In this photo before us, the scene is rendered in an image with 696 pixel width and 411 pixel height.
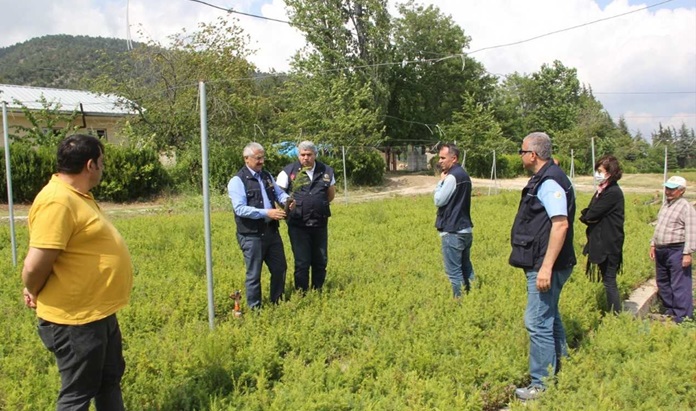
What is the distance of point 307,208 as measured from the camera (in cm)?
539

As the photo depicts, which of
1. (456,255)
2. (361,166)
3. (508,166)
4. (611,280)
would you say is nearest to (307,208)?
(456,255)

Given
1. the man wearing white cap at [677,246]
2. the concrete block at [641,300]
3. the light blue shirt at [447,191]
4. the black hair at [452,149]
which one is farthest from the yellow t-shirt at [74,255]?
the man wearing white cap at [677,246]

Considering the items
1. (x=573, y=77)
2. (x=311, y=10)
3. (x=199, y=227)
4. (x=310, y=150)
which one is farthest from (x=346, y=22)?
(x=573, y=77)

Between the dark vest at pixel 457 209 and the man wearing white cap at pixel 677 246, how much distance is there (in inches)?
87.5

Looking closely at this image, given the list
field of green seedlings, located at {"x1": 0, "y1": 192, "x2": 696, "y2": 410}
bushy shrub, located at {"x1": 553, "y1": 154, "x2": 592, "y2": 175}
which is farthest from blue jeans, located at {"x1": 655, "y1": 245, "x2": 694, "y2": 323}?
bushy shrub, located at {"x1": 553, "y1": 154, "x2": 592, "y2": 175}

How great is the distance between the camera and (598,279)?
603 centimetres

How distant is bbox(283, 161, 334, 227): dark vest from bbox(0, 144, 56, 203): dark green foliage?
1545 cm

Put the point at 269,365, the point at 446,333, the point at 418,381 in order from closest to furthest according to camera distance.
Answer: the point at 418,381, the point at 269,365, the point at 446,333

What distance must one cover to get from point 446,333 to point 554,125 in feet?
200

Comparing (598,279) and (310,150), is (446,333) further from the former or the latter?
(598,279)

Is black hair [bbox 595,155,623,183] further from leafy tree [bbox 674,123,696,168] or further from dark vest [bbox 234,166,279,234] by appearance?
leafy tree [bbox 674,123,696,168]

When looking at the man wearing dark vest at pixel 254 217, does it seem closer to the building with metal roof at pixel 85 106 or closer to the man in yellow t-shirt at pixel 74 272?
the man in yellow t-shirt at pixel 74 272

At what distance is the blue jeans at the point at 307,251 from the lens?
5461mm

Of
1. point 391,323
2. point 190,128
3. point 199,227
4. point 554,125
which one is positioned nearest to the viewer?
point 391,323
